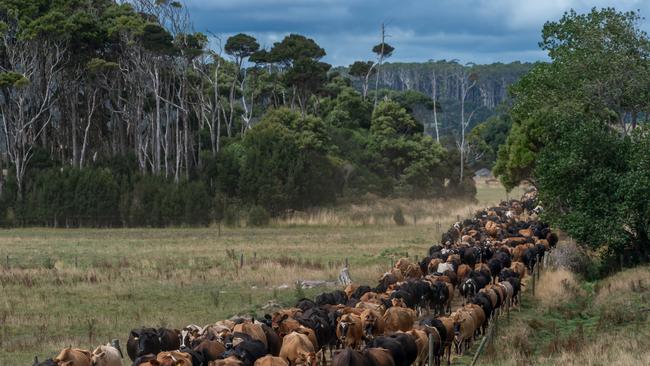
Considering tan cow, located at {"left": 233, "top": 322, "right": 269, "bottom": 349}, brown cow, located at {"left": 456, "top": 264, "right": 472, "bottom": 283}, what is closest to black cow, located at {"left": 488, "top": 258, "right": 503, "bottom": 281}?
brown cow, located at {"left": 456, "top": 264, "right": 472, "bottom": 283}

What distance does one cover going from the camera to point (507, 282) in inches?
1044

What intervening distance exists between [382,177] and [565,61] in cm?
4761

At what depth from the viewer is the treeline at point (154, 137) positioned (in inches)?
2547

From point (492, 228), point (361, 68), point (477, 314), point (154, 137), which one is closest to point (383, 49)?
point (361, 68)

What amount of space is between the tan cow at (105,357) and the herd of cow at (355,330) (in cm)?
2

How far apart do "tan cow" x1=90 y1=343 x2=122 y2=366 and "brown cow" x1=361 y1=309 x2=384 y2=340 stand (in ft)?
16.9

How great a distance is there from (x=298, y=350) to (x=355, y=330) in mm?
2900

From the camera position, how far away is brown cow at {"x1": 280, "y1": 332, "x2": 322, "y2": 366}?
1667 centimetres

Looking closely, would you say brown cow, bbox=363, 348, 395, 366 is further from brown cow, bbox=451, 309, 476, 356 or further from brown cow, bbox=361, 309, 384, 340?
brown cow, bbox=451, 309, 476, 356

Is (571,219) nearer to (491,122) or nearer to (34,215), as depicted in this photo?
(34,215)

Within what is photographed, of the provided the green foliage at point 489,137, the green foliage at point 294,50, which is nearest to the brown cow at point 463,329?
the green foliage at point 294,50

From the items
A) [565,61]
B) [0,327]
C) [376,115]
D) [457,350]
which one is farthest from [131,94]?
[457,350]

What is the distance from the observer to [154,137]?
79.3m

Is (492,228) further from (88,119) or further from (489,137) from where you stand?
(489,137)
